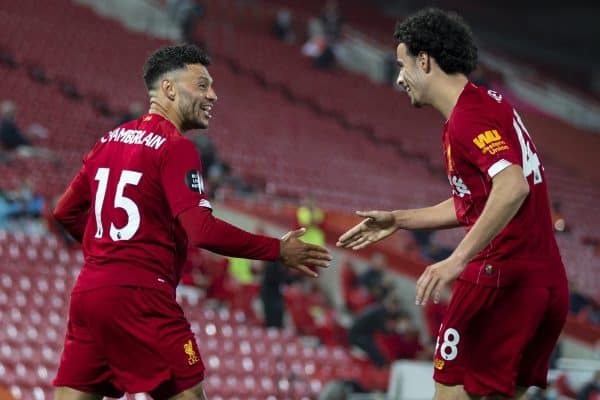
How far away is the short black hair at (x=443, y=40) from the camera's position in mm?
4168

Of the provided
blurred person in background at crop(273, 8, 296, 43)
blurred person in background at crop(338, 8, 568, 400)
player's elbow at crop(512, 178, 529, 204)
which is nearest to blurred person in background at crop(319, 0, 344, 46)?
blurred person in background at crop(273, 8, 296, 43)

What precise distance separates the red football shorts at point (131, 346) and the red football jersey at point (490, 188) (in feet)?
3.77

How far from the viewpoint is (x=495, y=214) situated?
3.84 meters

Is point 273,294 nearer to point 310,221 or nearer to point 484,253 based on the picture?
point 310,221

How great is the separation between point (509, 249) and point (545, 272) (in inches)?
6.5

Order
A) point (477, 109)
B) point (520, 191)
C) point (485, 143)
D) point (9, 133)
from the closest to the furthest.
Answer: point (520, 191) < point (485, 143) < point (477, 109) < point (9, 133)

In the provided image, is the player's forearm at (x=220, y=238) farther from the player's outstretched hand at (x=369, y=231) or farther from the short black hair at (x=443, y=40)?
the short black hair at (x=443, y=40)

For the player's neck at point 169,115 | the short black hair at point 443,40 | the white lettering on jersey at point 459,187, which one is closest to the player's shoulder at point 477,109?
the short black hair at point 443,40

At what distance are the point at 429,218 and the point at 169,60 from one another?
1.28 m

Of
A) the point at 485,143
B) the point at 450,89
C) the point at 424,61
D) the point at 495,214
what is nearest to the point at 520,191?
the point at 495,214

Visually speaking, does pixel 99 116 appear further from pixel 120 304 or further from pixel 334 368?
pixel 120 304

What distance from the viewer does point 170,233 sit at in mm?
4320

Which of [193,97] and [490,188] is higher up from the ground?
[193,97]

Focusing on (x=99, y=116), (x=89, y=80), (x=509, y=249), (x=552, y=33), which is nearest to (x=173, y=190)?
(x=509, y=249)
